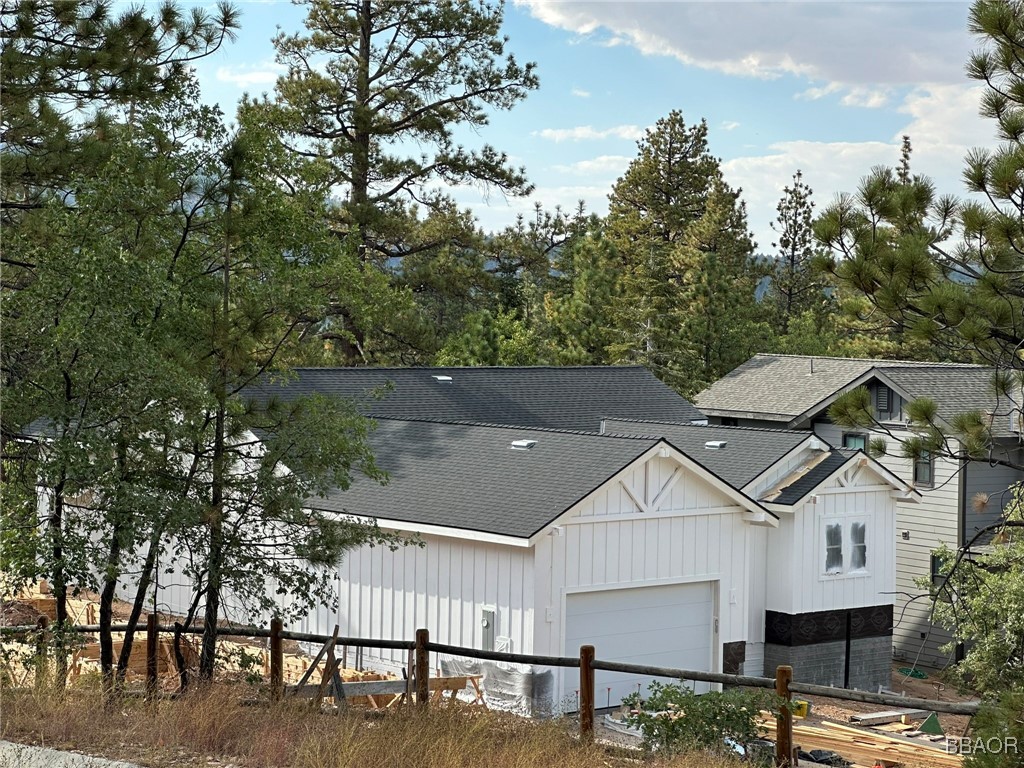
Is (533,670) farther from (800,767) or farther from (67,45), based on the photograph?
(67,45)

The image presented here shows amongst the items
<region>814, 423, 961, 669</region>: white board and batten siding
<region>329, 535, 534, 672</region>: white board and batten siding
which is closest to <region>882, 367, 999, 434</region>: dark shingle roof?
<region>814, 423, 961, 669</region>: white board and batten siding

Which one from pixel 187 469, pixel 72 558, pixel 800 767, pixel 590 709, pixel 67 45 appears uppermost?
pixel 67 45

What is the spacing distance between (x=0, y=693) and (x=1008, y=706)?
8075 mm

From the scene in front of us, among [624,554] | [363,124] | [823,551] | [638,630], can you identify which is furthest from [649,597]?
[363,124]

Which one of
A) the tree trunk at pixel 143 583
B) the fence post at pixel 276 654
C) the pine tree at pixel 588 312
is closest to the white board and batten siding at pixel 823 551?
the fence post at pixel 276 654

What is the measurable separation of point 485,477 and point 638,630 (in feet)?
11.3

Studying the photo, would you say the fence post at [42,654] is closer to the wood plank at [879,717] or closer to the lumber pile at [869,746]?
the lumber pile at [869,746]

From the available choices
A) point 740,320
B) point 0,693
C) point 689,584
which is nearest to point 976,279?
point 0,693

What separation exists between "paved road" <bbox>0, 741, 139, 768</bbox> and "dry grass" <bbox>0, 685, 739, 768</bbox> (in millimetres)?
319

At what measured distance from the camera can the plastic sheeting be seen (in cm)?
1805

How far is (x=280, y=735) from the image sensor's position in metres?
9.95

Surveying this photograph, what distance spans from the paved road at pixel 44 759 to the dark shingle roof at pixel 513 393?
16.4 metres

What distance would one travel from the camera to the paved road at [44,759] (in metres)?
8.67

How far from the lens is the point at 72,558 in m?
10.8
